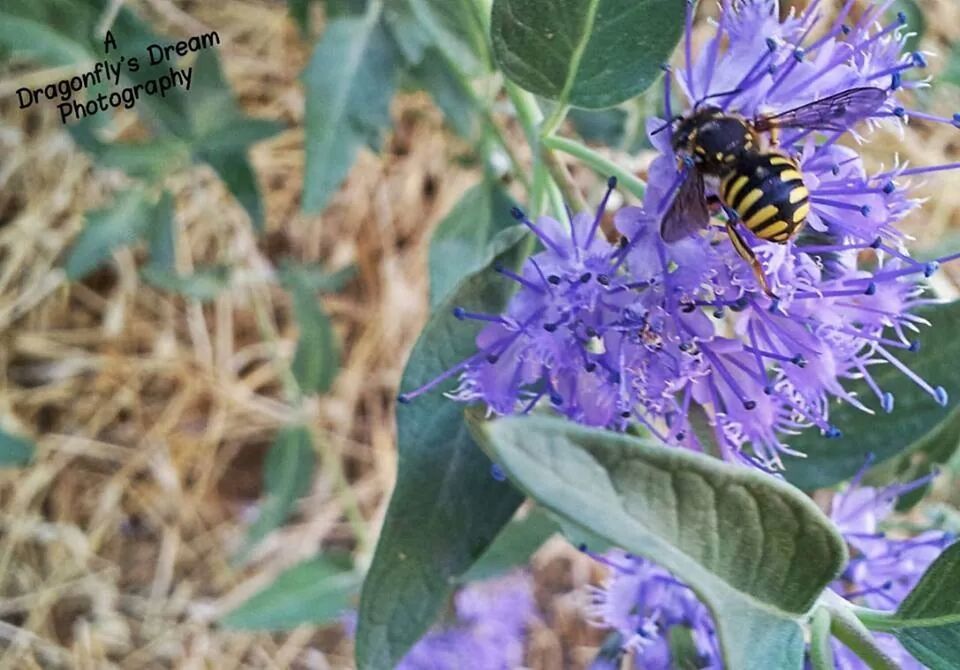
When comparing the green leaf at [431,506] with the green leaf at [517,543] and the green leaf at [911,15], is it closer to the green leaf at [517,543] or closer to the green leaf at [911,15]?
the green leaf at [517,543]

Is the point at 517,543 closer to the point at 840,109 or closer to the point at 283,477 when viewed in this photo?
the point at 283,477

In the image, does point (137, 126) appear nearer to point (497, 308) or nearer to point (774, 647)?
point (497, 308)

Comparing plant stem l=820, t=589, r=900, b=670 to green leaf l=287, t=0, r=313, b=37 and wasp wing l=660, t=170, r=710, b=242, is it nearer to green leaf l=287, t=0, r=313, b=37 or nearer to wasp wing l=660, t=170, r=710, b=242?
wasp wing l=660, t=170, r=710, b=242

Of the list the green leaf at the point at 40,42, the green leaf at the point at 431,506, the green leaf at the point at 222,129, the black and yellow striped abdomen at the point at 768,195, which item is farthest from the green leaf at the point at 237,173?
the black and yellow striped abdomen at the point at 768,195

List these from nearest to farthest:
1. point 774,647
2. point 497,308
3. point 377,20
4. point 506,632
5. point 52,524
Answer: point 774,647 → point 497,308 → point 377,20 → point 506,632 → point 52,524

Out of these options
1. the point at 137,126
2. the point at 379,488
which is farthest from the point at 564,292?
the point at 137,126

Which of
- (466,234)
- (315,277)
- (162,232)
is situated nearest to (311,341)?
(315,277)
